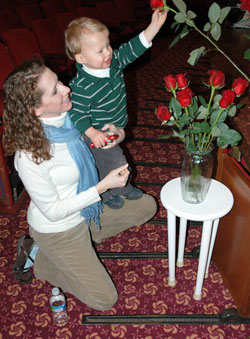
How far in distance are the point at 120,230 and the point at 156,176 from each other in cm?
85

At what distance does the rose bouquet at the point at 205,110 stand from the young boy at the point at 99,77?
41 cm

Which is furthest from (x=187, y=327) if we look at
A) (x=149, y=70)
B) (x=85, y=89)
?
(x=149, y=70)

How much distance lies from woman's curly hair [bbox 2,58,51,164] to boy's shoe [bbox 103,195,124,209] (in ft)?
2.29

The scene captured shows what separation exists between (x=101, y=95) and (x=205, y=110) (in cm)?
56

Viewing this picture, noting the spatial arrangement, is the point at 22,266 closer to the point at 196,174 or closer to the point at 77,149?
the point at 77,149

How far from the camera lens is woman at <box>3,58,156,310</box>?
60.5 inches

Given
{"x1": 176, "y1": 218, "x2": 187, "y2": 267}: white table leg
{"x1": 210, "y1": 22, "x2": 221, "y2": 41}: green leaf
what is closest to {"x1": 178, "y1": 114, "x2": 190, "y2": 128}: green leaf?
{"x1": 210, "y1": 22, "x2": 221, "y2": 41}: green leaf

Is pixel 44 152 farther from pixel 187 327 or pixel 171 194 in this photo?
pixel 187 327

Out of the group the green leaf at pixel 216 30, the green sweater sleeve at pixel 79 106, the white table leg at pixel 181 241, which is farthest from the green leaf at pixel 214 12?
the white table leg at pixel 181 241

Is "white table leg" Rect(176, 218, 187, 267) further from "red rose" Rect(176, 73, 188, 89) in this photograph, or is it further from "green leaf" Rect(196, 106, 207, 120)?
"red rose" Rect(176, 73, 188, 89)

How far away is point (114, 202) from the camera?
2201 mm

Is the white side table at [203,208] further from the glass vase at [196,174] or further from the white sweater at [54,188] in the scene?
the white sweater at [54,188]

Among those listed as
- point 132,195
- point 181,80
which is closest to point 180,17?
point 181,80

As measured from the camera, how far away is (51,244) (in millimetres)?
1822
